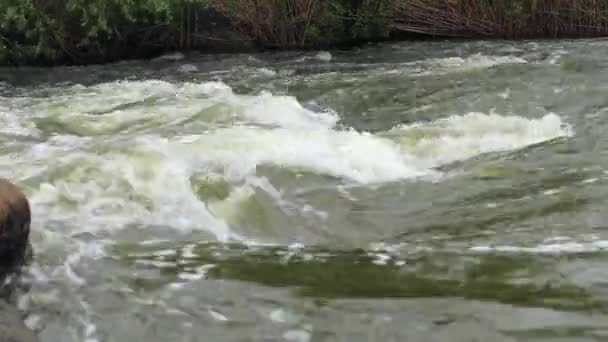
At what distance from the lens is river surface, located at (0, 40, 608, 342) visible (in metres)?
3.54

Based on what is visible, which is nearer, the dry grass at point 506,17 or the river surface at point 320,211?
the river surface at point 320,211

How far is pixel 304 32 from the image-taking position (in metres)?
15.2

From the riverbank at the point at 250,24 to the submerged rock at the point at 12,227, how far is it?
10.0 m

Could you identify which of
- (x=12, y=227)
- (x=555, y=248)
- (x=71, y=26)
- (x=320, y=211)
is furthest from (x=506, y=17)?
(x=12, y=227)

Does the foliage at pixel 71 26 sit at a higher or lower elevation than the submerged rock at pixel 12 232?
higher

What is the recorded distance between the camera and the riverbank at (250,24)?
13.7m

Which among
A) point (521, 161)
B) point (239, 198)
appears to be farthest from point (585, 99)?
point (239, 198)

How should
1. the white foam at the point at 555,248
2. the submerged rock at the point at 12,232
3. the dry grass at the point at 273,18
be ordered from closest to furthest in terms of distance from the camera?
the submerged rock at the point at 12,232
the white foam at the point at 555,248
the dry grass at the point at 273,18

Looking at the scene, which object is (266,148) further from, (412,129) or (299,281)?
(299,281)

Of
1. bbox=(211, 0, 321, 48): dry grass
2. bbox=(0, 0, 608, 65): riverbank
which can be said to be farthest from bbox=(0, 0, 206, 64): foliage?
bbox=(211, 0, 321, 48): dry grass

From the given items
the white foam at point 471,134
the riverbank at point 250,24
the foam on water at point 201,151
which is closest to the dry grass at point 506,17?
the riverbank at point 250,24

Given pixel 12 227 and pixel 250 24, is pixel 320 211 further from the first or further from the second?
pixel 250 24

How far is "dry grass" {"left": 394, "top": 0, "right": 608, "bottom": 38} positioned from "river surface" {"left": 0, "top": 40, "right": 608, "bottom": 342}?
494cm

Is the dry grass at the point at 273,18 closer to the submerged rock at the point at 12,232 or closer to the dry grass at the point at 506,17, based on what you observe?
the dry grass at the point at 506,17
